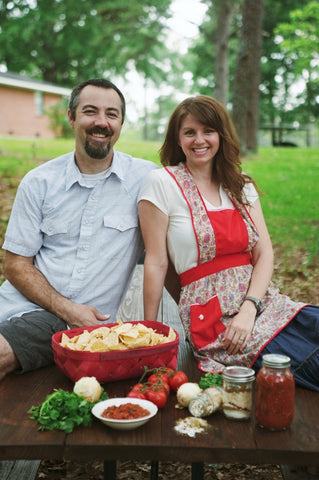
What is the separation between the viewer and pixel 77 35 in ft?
82.2

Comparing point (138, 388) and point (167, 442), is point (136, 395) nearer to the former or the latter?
point (138, 388)

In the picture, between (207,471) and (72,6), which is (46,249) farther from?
(72,6)

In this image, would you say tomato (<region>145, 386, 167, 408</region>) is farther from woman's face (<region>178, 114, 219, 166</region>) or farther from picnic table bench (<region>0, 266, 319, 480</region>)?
woman's face (<region>178, 114, 219, 166</region>)

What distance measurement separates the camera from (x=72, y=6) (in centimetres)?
1673

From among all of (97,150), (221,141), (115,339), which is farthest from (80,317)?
(221,141)

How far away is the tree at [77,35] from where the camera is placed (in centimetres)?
1672

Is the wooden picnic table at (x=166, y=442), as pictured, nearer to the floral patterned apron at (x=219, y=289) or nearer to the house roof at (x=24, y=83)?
the floral patterned apron at (x=219, y=289)

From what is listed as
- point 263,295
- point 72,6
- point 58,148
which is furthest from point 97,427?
point 72,6

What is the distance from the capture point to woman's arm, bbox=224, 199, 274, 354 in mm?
2438

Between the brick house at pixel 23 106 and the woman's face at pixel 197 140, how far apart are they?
919 inches

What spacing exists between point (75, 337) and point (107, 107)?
4.34 ft

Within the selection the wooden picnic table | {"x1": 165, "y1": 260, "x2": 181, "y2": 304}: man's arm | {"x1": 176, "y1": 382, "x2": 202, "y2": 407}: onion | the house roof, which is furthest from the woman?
the house roof

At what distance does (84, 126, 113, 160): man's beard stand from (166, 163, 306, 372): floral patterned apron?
16.3 inches

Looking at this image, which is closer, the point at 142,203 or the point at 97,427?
the point at 97,427
